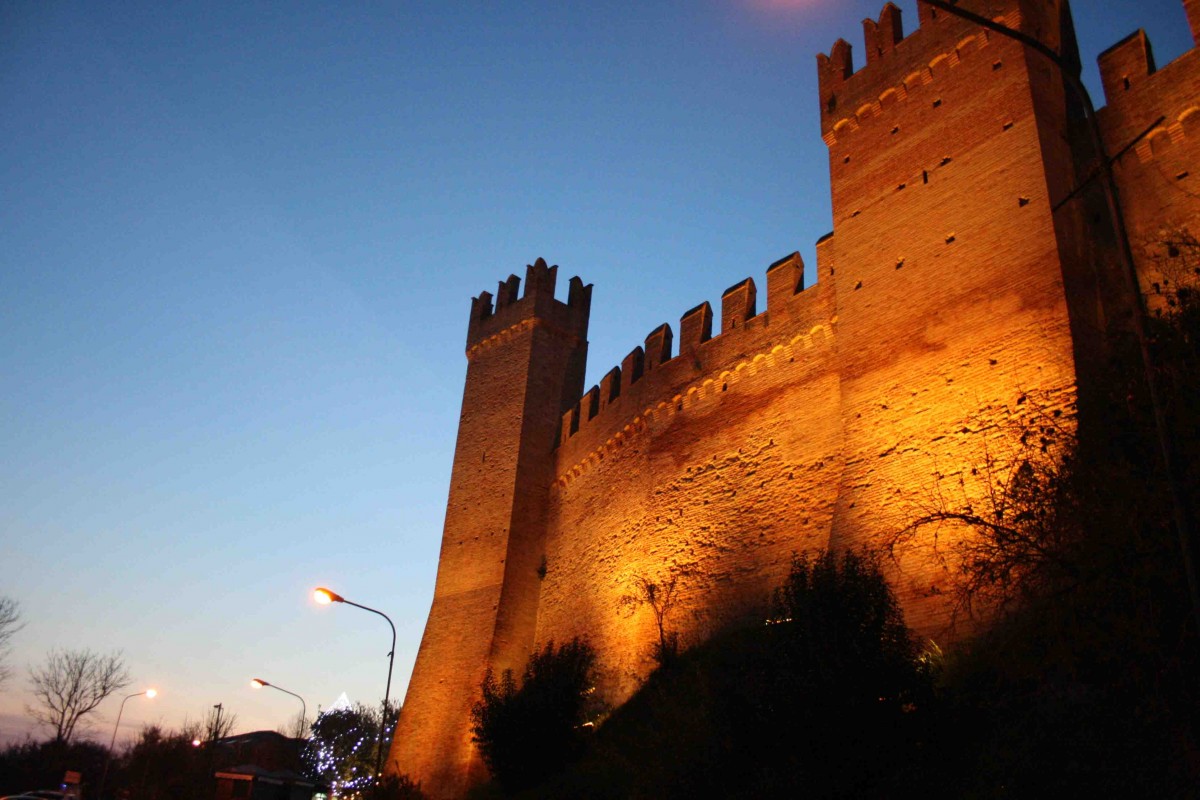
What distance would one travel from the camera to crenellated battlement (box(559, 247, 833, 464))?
1456 cm

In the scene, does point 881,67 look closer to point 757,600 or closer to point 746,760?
point 757,600

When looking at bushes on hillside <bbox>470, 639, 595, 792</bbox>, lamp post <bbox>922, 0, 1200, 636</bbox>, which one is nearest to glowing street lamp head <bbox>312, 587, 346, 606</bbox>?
bushes on hillside <bbox>470, 639, 595, 792</bbox>

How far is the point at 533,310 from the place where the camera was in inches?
875

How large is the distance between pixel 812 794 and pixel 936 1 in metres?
6.24

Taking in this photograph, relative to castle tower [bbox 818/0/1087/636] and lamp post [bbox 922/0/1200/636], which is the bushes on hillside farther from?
lamp post [bbox 922/0/1200/636]

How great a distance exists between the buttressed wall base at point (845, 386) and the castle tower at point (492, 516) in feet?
0.23

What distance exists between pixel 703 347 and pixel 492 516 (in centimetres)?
652

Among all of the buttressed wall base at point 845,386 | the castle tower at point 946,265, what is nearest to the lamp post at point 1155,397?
the buttressed wall base at point 845,386

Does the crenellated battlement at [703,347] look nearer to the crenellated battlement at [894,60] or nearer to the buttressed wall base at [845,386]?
the buttressed wall base at [845,386]

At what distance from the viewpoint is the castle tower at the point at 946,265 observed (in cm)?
988

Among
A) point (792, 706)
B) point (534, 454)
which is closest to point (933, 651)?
point (792, 706)

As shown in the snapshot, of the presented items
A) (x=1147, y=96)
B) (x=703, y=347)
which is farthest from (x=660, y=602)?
(x=1147, y=96)

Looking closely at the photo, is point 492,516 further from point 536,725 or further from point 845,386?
point 845,386

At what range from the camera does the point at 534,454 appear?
20688 millimetres
